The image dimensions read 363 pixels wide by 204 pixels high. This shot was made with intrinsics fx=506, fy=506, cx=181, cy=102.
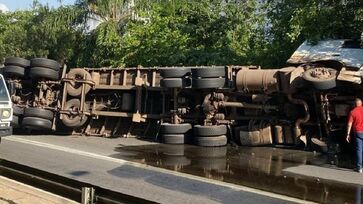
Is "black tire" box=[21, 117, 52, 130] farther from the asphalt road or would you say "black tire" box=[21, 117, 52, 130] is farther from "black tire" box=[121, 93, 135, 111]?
"black tire" box=[121, 93, 135, 111]

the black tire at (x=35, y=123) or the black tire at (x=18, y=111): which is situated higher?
the black tire at (x=18, y=111)

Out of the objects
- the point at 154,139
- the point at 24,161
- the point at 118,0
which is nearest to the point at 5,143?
the point at 24,161

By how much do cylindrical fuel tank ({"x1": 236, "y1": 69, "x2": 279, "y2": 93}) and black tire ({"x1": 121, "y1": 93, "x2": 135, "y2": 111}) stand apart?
370 cm

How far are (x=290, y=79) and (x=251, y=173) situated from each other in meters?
3.27

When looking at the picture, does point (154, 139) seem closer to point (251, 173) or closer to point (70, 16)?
point (251, 173)

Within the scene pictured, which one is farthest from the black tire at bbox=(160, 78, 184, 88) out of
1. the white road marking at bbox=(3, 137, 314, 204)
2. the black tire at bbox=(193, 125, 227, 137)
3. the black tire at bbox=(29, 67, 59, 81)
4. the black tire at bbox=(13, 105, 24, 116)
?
the black tire at bbox=(13, 105, 24, 116)

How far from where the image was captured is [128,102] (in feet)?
50.2

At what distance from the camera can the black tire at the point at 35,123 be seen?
14.9 m

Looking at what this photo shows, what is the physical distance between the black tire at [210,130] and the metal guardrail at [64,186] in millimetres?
5889

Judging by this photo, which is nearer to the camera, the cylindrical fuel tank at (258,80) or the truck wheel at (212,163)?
the truck wheel at (212,163)

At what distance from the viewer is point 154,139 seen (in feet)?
48.6

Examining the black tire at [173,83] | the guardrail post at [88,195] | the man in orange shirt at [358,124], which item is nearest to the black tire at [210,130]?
the black tire at [173,83]

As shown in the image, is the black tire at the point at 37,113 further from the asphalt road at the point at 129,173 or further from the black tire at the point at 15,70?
the black tire at the point at 15,70

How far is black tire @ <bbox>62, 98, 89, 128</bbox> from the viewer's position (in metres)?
15.3
